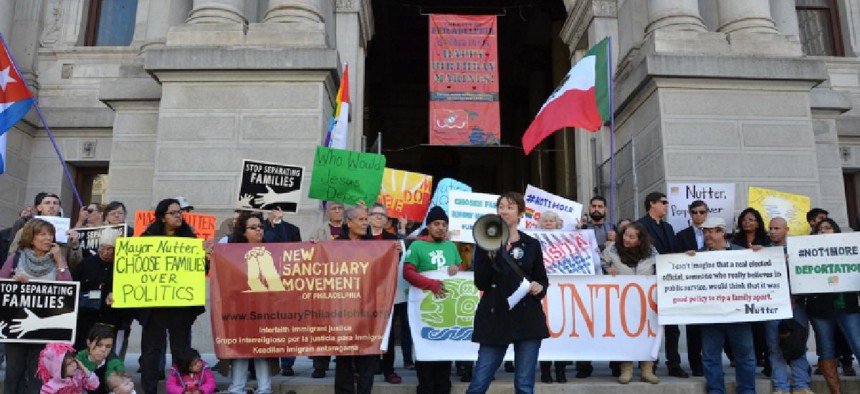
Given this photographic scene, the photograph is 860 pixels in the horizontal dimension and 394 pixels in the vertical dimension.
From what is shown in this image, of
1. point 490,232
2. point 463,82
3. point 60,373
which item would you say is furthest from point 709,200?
point 60,373

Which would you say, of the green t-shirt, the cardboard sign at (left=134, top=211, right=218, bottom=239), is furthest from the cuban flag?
the green t-shirt

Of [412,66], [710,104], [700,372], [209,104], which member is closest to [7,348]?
[209,104]

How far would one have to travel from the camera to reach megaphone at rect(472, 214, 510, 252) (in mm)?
5023

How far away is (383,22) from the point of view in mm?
23469

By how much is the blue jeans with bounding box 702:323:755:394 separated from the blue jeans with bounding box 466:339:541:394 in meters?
2.29

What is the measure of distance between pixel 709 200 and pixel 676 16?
14.3 ft

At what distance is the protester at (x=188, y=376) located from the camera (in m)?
6.26

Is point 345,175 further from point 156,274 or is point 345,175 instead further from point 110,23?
point 110,23

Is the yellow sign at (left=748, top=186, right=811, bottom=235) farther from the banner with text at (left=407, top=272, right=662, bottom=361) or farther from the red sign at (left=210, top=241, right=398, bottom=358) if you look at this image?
the red sign at (left=210, top=241, right=398, bottom=358)

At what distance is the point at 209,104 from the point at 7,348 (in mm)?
6036

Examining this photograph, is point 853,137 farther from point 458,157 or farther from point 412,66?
point 412,66

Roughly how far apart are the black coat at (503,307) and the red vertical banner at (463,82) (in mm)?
8645

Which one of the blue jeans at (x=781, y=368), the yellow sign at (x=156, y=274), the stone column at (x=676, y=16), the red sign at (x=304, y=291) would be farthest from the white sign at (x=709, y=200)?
the yellow sign at (x=156, y=274)

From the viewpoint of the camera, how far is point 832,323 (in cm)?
691
